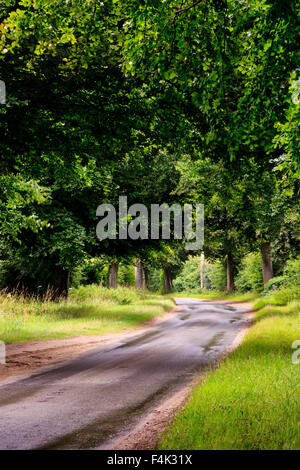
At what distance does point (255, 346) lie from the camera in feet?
32.9

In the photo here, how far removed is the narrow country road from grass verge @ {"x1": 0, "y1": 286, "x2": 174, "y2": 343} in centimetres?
265

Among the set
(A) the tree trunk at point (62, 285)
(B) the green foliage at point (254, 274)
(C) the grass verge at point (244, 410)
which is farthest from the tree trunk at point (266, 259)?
(C) the grass verge at point (244, 410)

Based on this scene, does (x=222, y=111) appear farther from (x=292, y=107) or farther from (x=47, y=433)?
(x=47, y=433)

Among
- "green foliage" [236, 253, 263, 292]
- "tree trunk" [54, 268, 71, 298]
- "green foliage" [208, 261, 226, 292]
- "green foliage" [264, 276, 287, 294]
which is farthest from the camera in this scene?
"green foliage" [208, 261, 226, 292]

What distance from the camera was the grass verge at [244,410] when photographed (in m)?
4.03

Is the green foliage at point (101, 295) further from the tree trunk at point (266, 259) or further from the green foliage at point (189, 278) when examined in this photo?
the green foliage at point (189, 278)

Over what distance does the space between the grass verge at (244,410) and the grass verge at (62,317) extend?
7210 mm

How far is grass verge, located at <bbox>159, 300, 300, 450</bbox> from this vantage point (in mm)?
4027

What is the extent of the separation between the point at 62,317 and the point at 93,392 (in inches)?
411

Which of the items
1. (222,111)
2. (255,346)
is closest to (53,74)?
(222,111)

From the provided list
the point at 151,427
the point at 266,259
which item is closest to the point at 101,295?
the point at 266,259

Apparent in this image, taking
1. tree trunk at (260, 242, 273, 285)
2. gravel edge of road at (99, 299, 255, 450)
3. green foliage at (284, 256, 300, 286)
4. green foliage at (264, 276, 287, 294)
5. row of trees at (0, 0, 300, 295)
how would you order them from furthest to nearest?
tree trunk at (260, 242, 273, 285), green foliage at (264, 276, 287, 294), green foliage at (284, 256, 300, 286), row of trees at (0, 0, 300, 295), gravel edge of road at (99, 299, 255, 450)

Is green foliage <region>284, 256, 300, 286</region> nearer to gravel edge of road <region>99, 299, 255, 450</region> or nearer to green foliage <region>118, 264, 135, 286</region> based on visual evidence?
gravel edge of road <region>99, 299, 255, 450</region>

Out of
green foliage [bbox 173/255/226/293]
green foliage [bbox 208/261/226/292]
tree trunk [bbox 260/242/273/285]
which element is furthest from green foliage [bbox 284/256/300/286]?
green foliage [bbox 173/255/226/293]
